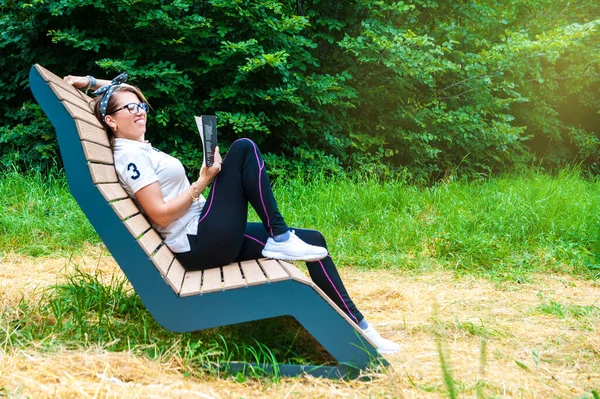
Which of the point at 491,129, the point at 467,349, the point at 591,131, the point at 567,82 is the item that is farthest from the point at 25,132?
the point at 591,131

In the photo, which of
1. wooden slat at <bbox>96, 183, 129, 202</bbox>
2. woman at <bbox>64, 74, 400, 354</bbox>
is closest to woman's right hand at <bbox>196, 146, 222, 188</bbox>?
woman at <bbox>64, 74, 400, 354</bbox>

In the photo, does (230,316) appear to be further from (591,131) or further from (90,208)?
(591,131)

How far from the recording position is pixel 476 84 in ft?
27.4

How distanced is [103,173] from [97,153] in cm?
10

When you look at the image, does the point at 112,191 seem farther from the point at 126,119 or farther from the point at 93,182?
the point at 126,119

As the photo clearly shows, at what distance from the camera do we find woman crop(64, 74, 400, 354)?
2.67 metres

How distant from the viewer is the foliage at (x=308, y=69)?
651 centimetres

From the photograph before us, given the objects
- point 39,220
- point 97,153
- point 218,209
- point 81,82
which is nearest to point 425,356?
point 218,209

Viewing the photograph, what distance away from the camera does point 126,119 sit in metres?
2.73

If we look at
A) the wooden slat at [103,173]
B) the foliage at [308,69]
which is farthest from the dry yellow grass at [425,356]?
the foliage at [308,69]

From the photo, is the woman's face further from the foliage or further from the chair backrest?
the foliage

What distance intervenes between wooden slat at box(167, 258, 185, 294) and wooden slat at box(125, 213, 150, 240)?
220mm

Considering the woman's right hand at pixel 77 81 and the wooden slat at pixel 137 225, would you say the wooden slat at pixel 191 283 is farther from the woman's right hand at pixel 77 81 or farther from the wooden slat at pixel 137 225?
the woman's right hand at pixel 77 81

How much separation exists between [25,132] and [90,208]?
215 inches
